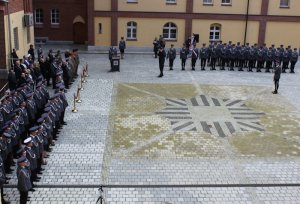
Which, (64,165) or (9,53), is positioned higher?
(9,53)

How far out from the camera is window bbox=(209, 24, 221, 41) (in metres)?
Result: 33.7

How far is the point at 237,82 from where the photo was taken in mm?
24062

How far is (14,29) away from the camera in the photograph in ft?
80.8

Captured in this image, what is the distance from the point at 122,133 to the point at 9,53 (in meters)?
10.6

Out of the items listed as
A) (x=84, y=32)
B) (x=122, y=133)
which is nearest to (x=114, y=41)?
(x=84, y=32)

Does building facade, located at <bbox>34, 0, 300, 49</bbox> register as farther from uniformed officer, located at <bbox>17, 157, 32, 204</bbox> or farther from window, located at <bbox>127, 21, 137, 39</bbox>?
uniformed officer, located at <bbox>17, 157, 32, 204</bbox>

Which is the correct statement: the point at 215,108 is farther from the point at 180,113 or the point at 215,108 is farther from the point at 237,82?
the point at 237,82

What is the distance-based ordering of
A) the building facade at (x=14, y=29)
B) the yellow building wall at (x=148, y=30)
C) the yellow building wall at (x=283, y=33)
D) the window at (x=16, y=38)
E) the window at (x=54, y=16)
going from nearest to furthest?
the building facade at (x=14, y=29) → the window at (x=16, y=38) → the yellow building wall at (x=148, y=30) → the yellow building wall at (x=283, y=33) → the window at (x=54, y=16)

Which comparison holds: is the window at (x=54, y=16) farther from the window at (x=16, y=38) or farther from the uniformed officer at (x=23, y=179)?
the uniformed officer at (x=23, y=179)

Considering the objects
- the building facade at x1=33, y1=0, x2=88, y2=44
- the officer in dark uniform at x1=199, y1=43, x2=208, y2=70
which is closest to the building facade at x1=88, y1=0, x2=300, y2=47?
the building facade at x1=33, y1=0, x2=88, y2=44

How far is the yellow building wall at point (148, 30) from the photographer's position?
108ft

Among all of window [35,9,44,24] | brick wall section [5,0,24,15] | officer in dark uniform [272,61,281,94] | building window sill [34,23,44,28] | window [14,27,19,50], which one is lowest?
officer in dark uniform [272,61,281,94]

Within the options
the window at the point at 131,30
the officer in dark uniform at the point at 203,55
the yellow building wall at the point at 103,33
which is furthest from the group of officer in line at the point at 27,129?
the window at the point at 131,30

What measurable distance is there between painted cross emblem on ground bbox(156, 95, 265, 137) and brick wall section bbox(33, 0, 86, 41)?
17974 millimetres
